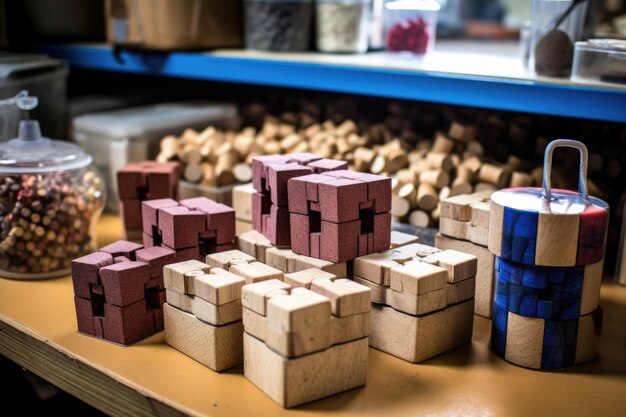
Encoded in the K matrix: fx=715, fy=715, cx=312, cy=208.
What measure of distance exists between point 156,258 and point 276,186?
0.26 meters

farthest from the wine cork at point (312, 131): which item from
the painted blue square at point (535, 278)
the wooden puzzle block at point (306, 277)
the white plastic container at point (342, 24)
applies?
the painted blue square at point (535, 278)

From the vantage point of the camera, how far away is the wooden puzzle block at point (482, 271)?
1413 mm

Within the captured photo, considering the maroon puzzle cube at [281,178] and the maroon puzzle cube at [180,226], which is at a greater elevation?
the maroon puzzle cube at [281,178]

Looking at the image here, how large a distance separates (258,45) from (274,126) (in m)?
0.26

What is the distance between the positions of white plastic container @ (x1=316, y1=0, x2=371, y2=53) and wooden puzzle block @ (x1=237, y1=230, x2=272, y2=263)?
2.89 ft

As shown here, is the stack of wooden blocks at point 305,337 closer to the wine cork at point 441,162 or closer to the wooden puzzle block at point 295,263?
the wooden puzzle block at point 295,263

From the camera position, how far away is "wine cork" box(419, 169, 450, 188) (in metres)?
1.76

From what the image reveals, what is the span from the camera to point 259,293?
1.10 meters

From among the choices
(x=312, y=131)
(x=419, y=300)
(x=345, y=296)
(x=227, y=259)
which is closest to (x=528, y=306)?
(x=419, y=300)

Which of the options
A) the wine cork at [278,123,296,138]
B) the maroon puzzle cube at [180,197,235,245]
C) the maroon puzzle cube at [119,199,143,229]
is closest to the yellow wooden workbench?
the maroon puzzle cube at [180,197,235,245]

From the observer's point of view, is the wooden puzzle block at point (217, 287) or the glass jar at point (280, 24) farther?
the glass jar at point (280, 24)

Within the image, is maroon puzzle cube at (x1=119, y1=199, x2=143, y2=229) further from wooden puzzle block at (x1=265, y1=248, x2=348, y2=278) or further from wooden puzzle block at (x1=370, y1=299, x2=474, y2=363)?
wooden puzzle block at (x1=370, y1=299, x2=474, y2=363)

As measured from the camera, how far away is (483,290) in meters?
1.45

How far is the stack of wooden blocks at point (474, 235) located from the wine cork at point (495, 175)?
0.87 ft
